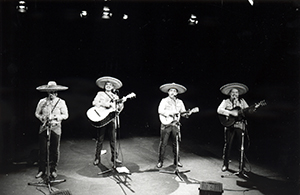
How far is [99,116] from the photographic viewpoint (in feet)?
22.4

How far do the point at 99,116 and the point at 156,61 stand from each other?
492 cm

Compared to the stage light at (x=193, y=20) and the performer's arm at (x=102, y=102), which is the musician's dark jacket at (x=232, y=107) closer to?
the performer's arm at (x=102, y=102)

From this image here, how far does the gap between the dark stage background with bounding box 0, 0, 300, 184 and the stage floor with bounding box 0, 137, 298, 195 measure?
0.84m

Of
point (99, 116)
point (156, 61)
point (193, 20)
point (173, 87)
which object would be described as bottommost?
point (99, 116)

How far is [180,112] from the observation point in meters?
6.92

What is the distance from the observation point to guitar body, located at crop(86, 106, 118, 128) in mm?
6820

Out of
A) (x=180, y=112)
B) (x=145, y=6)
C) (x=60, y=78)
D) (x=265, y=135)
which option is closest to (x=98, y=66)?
(x=60, y=78)

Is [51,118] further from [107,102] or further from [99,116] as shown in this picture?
[107,102]

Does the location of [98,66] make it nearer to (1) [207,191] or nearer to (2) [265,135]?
(2) [265,135]

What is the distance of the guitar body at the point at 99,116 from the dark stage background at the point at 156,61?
2.67m

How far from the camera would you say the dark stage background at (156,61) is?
26.7 ft

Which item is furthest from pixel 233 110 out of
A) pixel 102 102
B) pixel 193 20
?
pixel 193 20

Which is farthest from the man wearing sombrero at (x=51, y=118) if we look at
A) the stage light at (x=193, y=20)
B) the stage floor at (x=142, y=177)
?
the stage light at (x=193, y=20)

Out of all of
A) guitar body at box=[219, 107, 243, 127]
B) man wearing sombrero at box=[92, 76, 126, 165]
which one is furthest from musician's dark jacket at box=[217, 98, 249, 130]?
man wearing sombrero at box=[92, 76, 126, 165]
